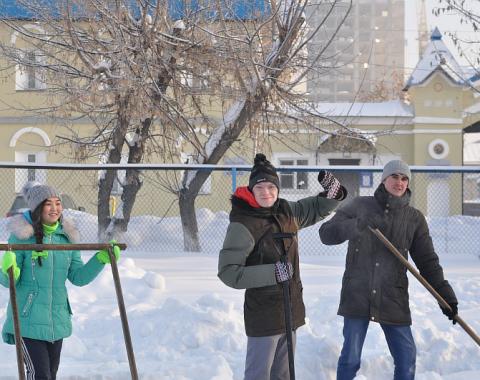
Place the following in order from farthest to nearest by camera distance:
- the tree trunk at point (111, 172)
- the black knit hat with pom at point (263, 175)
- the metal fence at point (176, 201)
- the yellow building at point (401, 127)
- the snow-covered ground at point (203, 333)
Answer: the yellow building at point (401, 127) → the tree trunk at point (111, 172) → the metal fence at point (176, 201) → the snow-covered ground at point (203, 333) → the black knit hat with pom at point (263, 175)

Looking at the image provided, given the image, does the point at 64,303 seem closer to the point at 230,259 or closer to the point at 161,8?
the point at 230,259

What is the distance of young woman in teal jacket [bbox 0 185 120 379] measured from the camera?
4.16 m

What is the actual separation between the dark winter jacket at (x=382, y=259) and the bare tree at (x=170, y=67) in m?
5.86

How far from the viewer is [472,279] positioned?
8508 millimetres

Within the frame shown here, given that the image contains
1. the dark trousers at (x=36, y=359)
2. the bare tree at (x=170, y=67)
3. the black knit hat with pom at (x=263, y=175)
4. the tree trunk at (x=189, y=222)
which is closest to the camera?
the black knit hat with pom at (x=263, y=175)

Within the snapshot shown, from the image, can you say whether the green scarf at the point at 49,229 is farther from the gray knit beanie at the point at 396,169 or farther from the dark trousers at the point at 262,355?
the gray knit beanie at the point at 396,169

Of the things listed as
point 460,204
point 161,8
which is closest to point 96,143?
point 161,8

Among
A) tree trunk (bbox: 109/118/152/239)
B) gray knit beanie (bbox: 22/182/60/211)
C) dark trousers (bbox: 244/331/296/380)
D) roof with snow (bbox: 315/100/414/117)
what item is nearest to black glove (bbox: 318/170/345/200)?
dark trousers (bbox: 244/331/296/380)

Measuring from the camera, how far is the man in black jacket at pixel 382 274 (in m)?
4.66

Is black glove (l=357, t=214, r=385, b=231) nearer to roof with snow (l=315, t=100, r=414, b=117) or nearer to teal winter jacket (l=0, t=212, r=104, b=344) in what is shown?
teal winter jacket (l=0, t=212, r=104, b=344)

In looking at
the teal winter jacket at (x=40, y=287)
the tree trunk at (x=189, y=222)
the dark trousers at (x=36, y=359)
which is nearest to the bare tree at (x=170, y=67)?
the tree trunk at (x=189, y=222)

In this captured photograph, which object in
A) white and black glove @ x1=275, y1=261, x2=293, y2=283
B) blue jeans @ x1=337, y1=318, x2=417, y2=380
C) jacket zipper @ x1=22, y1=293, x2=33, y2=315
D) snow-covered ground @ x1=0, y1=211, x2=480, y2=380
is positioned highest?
white and black glove @ x1=275, y1=261, x2=293, y2=283

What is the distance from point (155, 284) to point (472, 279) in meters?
3.53

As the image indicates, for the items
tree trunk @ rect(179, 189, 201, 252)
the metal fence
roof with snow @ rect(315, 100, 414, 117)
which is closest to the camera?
the metal fence
